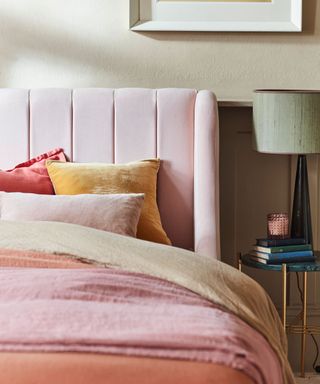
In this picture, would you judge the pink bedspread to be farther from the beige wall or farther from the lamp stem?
the beige wall

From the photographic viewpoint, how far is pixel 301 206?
3.94m

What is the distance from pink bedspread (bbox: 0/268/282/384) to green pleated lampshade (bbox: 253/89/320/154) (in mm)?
1350

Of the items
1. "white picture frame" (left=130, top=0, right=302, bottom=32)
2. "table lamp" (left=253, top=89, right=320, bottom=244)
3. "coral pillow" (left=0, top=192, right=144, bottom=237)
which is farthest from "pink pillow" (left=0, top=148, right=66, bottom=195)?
"table lamp" (left=253, top=89, right=320, bottom=244)

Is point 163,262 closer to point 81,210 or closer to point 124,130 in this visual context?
point 81,210

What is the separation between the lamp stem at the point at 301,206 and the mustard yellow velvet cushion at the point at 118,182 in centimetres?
57

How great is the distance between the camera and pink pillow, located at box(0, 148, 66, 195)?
374cm

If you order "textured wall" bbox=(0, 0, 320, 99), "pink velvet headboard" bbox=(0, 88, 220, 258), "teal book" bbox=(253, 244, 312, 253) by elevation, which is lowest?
"teal book" bbox=(253, 244, 312, 253)

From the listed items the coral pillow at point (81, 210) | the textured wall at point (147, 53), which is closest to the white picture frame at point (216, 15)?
the textured wall at point (147, 53)

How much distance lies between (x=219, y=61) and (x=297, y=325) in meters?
1.20

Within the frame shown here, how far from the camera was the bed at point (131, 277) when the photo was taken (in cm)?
210

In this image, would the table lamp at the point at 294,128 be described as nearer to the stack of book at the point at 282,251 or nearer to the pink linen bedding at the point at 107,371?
the stack of book at the point at 282,251

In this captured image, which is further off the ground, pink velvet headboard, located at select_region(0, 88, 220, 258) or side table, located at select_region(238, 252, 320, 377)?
pink velvet headboard, located at select_region(0, 88, 220, 258)

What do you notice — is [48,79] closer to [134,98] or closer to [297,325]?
[134,98]

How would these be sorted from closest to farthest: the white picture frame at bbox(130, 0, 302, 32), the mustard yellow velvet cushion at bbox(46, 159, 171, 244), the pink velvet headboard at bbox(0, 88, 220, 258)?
the mustard yellow velvet cushion at bbox(46, 159, 171, 244)
the pink velvet headboard at bbox(0, 88, 220, 258)
the white picture frame at bbox(130, 0, 302, 32)
